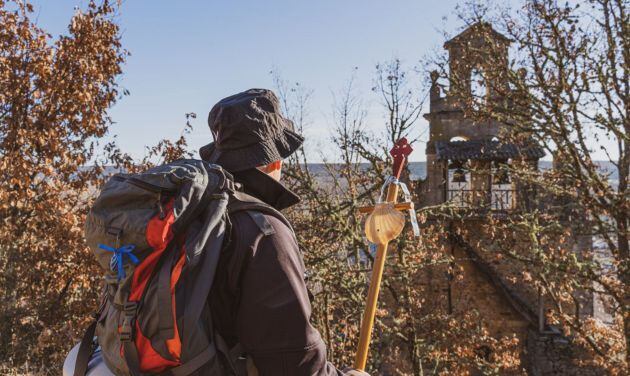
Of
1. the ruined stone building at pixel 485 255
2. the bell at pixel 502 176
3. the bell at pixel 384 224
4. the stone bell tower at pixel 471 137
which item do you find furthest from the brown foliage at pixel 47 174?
the ruined stone building at pixel 485 255

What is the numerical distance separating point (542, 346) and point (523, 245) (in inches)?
136

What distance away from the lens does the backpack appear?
4.36 ft

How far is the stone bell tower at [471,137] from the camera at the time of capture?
9.82m

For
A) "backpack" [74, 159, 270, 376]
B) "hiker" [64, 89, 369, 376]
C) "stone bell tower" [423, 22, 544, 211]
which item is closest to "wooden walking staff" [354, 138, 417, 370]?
"hiker" [64, 89, 369, 376]

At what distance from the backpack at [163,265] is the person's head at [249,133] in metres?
0.19

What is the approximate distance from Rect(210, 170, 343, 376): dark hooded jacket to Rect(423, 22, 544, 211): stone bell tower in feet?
29.1

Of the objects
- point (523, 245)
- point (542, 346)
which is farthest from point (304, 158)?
point (542, 346)

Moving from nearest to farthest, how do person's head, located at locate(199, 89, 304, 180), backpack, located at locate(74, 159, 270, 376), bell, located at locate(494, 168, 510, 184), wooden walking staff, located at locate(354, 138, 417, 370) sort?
1. backpack, located at locate(74, 159, 270, 376)
2. person's head, located at locate(199, 89, 304, 180)
3. wooden walking staff, located at locate(354, 138, 417, 370)
4. bell, located at locate(494, 168, 510, 184)

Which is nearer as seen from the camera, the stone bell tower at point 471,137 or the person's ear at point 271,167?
the person's ear at point 271,167

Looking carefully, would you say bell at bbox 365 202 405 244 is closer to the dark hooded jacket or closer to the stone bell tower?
the dark hooded jacket

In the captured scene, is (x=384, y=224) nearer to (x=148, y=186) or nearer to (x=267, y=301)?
(x=267, y=301)

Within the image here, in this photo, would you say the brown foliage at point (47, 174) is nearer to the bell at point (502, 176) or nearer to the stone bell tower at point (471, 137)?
the stone bell tower at point (471, 137)

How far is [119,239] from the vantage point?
4.56 feet

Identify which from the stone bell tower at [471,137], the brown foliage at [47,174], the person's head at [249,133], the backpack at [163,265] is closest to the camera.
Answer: the backpack at [163,265]
